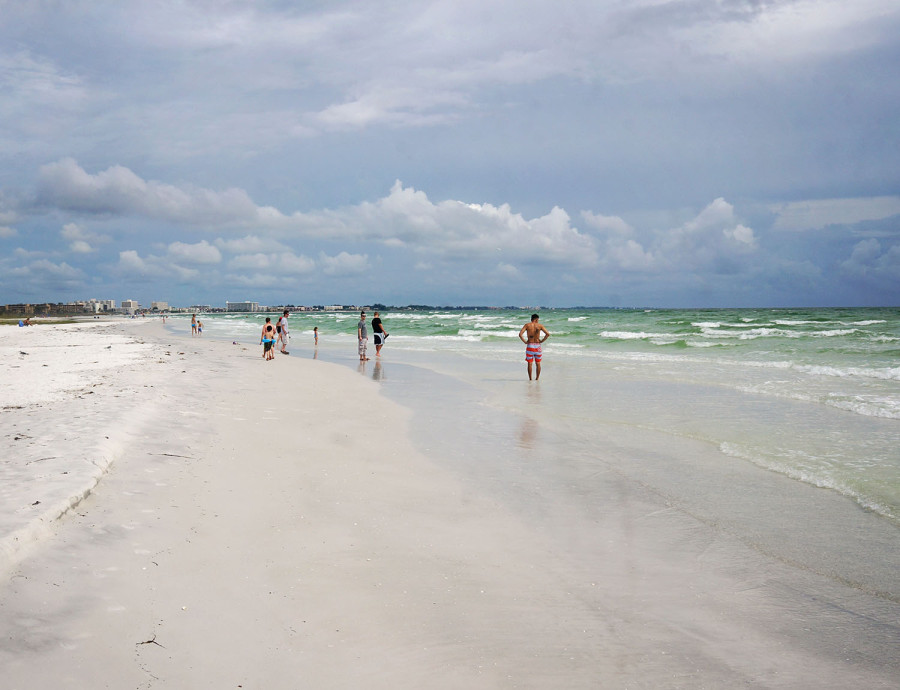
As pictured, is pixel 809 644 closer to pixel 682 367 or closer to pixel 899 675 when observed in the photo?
pixel 899 675

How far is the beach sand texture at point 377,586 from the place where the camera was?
10.8 ft

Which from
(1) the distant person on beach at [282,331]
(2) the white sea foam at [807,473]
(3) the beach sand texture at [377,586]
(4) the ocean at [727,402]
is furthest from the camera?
(1) the distant person on beach at [282,331]

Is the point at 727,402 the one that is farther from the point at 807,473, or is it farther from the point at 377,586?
the point at 377,586

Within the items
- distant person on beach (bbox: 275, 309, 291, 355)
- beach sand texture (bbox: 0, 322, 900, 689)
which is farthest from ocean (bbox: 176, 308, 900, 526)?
beach sand texture (bbox: 0, 322, 900, 689)

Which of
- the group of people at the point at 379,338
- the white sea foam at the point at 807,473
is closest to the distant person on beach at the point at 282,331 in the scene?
the group of people at the point at 379,338

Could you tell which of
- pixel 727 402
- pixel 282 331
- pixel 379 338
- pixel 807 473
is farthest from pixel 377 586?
pixel 282 331

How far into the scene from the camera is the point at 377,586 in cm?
423

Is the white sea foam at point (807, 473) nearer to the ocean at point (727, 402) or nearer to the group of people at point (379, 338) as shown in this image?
the ocean at point (727, 402)

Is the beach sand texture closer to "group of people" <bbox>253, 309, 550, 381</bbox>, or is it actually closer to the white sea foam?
the white sea foam

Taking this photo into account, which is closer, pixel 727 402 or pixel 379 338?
pixel 727 402

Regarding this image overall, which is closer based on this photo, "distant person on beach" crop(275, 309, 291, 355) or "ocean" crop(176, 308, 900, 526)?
"ocean" crop(176, 308, 900, 526)

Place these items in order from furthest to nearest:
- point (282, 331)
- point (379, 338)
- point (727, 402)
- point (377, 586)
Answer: point (282, 331) < point (379, 338) < point (727, 402) < point (377, 586)

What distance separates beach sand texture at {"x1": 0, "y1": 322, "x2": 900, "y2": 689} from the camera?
330cm

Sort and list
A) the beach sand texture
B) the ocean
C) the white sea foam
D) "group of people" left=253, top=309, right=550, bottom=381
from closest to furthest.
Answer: the beach sand texture → the white sea foam → the ocean → "group of people" left=253, top=309, right=550, bottom=381
